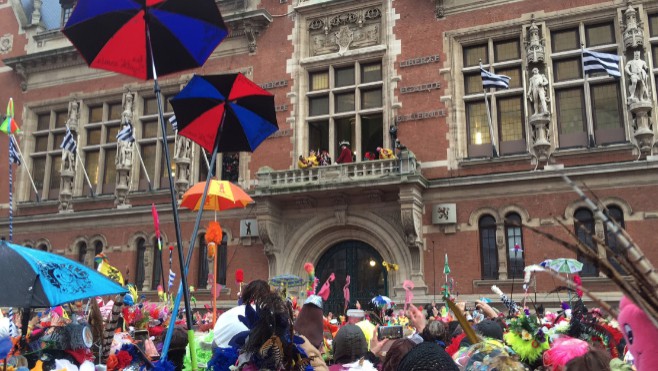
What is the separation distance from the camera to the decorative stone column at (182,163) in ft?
67.1

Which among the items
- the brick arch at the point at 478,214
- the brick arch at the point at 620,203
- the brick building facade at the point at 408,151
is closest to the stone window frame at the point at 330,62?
the brick building facade at the point at 408,151

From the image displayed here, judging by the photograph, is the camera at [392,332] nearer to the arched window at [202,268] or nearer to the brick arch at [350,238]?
the brick arch at [350,238]

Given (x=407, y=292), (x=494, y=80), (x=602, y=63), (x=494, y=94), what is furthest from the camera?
(x=494, y=94)

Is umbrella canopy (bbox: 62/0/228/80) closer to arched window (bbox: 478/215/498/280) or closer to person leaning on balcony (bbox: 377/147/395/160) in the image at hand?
person leaning on balcony (bbox: 377/147/395/160)

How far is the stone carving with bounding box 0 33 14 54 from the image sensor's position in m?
25.4

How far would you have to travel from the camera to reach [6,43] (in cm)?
2552

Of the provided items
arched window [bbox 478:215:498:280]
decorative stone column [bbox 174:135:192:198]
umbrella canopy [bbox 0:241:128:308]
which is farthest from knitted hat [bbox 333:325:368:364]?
decorative stone column [bbox 174:135:192:198]

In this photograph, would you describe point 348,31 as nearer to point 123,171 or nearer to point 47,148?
point 123,171

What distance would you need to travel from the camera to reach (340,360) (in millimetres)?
4547

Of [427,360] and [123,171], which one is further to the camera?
[123,171]

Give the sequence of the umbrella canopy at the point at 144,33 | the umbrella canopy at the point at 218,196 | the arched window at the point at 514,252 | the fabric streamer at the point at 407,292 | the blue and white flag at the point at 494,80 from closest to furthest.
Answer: the umbrella canopy at the point at 144,33 → the umbrella canopy at the point at 218,196 → the fabric streamer at the point at 407,292 → the blue and white flag at the point at 494,80 → the arched window at the point at 514,252

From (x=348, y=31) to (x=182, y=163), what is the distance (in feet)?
24.3

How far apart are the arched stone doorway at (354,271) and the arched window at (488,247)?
302 cm

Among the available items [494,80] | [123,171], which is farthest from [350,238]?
[123,171]
